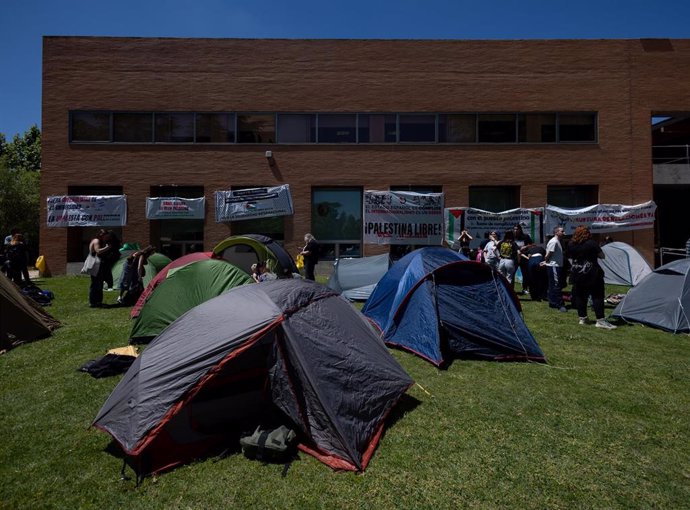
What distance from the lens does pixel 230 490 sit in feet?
10.1

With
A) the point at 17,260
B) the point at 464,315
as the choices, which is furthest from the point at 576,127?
the point at 17,260

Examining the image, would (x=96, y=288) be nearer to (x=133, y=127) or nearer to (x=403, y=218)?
(x=133, y=127)

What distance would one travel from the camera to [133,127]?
1761cm

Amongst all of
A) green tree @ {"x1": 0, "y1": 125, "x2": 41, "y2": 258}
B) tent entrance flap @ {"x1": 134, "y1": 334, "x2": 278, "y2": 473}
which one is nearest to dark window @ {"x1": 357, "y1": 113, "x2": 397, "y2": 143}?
tent entrance flap @ {"x1": 134, "y1": 334, "x2": 278, "y2": 473}

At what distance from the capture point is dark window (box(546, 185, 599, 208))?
1786 cm

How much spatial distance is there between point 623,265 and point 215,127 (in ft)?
55.3

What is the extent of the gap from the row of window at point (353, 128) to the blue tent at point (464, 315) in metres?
12.8

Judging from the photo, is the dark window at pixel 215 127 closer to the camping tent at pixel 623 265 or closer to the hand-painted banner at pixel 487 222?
the hand-painted banner at pixel 487 222

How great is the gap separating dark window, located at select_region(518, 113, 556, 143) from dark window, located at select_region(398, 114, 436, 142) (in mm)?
3896

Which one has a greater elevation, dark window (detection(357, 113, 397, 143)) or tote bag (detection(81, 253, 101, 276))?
dark window (detection(357, 113, 397, 143))

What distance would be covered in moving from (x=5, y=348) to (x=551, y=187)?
19.0 metres

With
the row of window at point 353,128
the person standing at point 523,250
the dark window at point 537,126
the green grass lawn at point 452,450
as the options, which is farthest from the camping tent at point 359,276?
the dark window at point 537,126

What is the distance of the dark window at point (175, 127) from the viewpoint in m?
17.6

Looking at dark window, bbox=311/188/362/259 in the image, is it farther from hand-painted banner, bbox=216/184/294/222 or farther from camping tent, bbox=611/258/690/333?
camping tent, bbox=611/258/690/333
